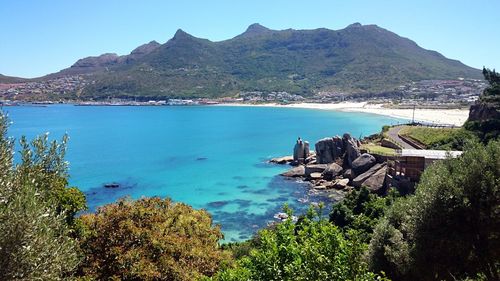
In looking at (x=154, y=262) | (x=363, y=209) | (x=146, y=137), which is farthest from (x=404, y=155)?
(x=146, y=137)

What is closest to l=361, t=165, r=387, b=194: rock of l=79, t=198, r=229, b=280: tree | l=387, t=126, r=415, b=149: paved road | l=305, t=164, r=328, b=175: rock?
l=387, t=126, r=415, b=149: paved road

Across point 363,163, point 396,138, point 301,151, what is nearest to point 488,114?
point 396,138

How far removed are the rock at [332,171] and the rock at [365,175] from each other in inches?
227

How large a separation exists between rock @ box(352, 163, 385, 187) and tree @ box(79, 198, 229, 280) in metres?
37.2

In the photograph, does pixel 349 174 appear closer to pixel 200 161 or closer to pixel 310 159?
pixel 310 159

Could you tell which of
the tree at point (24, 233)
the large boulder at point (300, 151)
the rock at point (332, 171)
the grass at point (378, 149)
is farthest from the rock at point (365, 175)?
the tree at point (24, 233)

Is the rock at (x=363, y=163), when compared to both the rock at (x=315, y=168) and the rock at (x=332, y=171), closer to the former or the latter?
the rock at (x=332, y=171)

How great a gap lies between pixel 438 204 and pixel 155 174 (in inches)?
2325

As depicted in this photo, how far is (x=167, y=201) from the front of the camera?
19469 millimetres

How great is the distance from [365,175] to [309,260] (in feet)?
143

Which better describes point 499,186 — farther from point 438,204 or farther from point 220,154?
point 220,154

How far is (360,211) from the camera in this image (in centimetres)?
3641

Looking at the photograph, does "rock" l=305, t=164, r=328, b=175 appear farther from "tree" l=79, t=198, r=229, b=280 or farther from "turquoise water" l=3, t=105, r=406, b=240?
"tree" l=79, t=198, r=229, b=280

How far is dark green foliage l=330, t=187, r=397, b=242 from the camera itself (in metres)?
31.5
